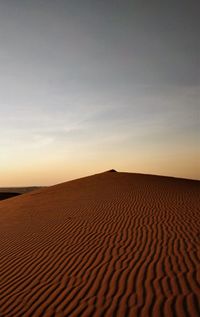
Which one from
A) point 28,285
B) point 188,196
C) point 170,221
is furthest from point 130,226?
point 188,196

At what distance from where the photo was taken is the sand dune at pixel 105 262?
5355mm

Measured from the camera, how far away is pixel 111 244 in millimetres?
9008

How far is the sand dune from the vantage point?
5.36 metres

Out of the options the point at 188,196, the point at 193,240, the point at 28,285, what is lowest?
the point at 28,285

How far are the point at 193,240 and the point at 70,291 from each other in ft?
14.5

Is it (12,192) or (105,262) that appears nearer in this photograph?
(105,262)

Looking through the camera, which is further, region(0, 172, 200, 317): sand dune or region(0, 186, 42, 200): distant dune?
region(0, 186, 42, 200): distant dune

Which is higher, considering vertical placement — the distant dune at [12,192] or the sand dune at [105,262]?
the distant dune at [12,192]

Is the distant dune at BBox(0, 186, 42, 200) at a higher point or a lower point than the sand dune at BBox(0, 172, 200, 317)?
higher

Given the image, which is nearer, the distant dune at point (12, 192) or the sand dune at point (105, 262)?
the sand dune at point (105, 262)

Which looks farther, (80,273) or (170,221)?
(170,221)

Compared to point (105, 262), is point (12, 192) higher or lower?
higher

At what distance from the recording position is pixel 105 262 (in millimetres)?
7496

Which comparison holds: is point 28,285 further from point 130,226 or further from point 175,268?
point 130,226
